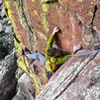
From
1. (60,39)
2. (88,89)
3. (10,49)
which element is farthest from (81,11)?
(10,49)

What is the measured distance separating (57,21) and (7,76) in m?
8.62

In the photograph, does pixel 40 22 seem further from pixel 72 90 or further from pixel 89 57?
pixel 72 90

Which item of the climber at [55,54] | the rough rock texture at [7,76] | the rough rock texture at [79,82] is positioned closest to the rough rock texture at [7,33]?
the rough rock texture at [7,76]

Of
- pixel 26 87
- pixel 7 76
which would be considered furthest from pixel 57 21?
pixel 7 76

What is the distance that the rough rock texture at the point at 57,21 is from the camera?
3234 millimetres

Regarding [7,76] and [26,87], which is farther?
[7,76]

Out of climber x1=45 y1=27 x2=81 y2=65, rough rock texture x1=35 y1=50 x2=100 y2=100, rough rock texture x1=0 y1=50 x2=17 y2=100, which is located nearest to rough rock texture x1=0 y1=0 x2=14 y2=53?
rough rock texture x1=0 y1=50 x2=17 y2=100

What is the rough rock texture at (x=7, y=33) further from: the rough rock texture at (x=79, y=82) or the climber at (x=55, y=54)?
the rough rock texture at (x=79, y=82)

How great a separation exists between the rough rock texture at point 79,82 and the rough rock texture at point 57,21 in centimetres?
63

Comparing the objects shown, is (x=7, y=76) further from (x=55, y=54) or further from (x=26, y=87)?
(x=55, y=54)

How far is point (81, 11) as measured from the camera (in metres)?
3.25

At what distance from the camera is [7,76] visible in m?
11.0

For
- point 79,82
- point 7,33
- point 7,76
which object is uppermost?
point 7,33

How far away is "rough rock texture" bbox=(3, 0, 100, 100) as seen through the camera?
3234mm
